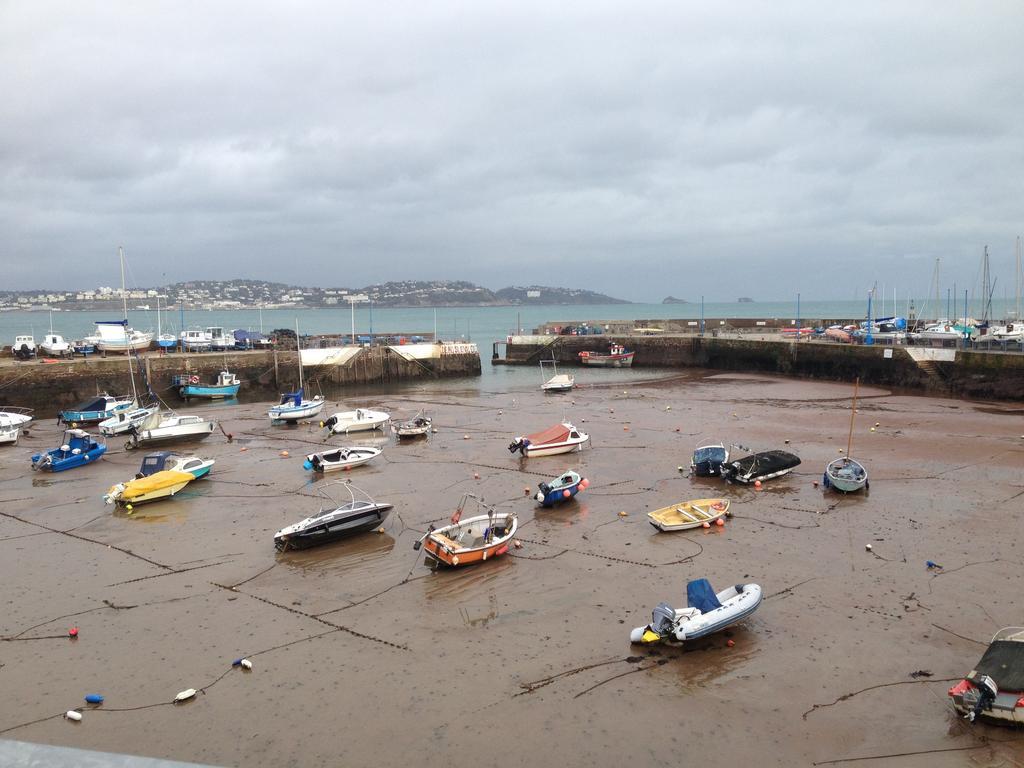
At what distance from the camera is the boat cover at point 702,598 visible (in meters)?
12.1

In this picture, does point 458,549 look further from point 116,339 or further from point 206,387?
point 116,339

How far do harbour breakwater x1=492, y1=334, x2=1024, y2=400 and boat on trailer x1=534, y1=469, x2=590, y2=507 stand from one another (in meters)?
28.2

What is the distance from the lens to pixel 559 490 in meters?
19.6

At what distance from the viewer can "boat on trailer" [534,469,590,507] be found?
1950 cm

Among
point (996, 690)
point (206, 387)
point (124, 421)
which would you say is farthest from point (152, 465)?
point (996, 690)

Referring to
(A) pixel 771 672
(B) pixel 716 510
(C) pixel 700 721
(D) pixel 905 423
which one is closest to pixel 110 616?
(C) pixel 700 721

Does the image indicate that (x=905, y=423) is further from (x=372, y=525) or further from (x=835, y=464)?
(x=372, y=525)

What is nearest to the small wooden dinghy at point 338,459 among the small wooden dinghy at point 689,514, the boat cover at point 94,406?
the small wooden dinghy at point 689,514

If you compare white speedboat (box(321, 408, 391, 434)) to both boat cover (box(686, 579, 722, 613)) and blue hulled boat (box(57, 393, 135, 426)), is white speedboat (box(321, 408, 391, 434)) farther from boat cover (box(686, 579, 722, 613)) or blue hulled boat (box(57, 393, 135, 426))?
boat cover (box(686, 579, 722, 613))

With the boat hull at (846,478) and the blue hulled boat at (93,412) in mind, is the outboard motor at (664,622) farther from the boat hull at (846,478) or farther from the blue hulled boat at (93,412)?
the blue hulled boat at (93,412)

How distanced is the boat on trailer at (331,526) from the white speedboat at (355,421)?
14.5 m

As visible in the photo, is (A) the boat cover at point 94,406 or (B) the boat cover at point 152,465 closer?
(B) the boat cover at point 152,465

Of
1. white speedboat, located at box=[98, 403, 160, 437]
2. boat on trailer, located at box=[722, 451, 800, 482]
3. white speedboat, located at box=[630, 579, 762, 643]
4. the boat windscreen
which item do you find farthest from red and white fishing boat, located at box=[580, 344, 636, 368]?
white speedboat, located at box=[630, 579, 762, 643]

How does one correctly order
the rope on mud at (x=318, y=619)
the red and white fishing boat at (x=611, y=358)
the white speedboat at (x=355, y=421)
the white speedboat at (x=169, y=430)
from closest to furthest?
1. the rope on mud at (x=318, y=619)
2. the white speedboat at (x=169, y=430)
3. the white speedboat at (x=355, y=421)
4. the red and white fishing boat at (x=611, y=358)
